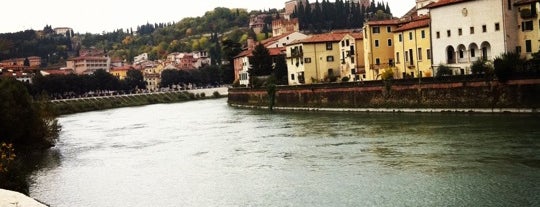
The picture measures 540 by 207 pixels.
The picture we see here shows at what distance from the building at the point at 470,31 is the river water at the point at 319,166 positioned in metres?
6.20

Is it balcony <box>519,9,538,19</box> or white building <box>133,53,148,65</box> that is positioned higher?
white building <box>133,53,148,65</box>

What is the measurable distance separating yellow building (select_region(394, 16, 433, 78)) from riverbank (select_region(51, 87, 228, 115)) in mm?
48106

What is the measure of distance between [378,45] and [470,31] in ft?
35.6

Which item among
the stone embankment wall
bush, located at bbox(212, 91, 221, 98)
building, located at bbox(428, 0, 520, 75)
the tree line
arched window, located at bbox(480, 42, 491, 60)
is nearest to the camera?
the stone embankment wall

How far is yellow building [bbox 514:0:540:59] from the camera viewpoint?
35781 millimetres

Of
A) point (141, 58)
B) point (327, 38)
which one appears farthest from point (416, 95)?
point (141, 58)

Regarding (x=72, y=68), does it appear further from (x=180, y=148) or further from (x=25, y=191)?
(x=25, y=191)

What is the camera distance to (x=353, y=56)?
5309cm

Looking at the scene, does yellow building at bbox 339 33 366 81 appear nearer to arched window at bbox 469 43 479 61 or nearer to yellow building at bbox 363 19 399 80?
yellow building at bbox 363 19 399 80

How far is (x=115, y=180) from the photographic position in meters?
23.5

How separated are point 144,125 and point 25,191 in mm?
28531

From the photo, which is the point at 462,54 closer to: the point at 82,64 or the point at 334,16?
the point at 334,16

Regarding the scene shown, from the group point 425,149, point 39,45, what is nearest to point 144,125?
point 425,149

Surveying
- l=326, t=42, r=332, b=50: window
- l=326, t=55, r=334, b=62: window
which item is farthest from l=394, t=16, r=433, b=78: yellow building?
l=326, t=42, r=332, b=50: window
